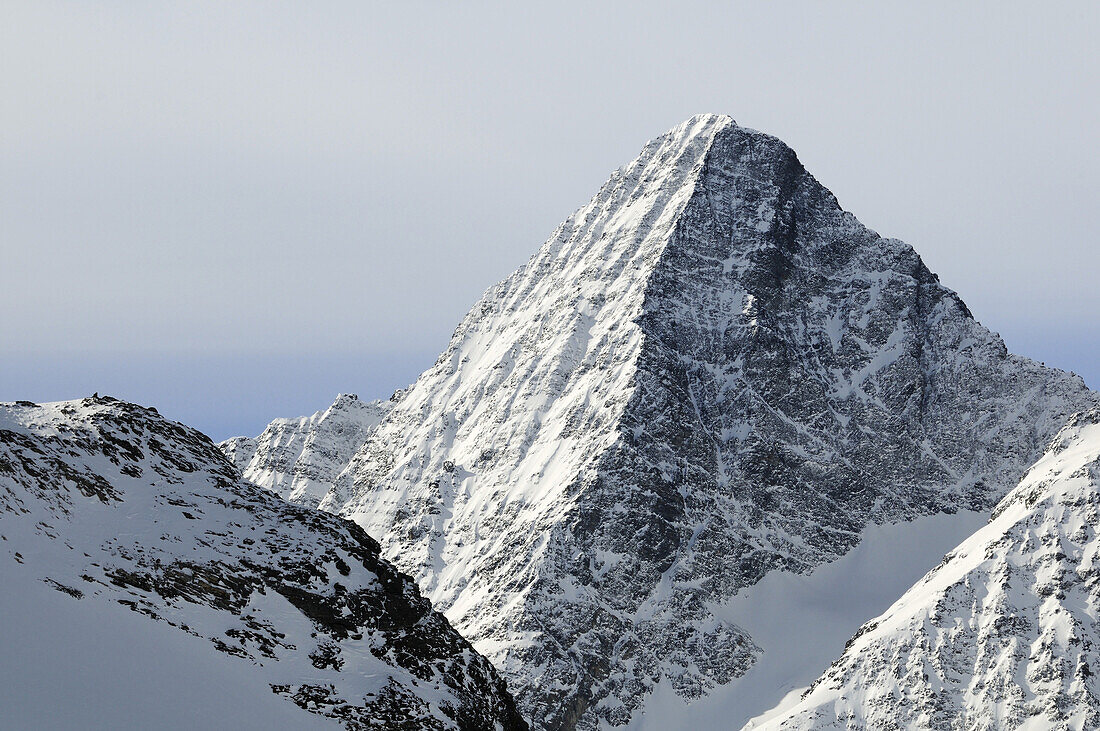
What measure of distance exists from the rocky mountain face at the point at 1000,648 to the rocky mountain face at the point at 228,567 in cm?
13213

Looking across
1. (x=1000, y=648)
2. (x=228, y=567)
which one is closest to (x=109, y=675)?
(x=228, y=567)

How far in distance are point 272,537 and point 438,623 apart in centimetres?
953

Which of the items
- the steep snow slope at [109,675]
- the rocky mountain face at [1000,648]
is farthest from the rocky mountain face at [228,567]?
the rocky mountain face at [1000,648]

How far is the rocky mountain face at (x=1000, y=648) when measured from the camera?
182 m

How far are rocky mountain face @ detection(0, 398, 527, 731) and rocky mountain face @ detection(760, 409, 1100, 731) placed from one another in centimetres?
13213

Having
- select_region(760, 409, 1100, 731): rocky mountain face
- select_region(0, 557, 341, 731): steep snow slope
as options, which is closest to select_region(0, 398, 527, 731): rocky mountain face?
select_region(0, 557, 341, 731): steep snow slope

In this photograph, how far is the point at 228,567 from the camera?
63.2m

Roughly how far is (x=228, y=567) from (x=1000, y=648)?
149 metres

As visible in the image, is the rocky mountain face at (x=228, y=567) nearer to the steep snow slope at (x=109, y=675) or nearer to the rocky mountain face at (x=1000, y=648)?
the steep snow slope at (x=109, y=675)

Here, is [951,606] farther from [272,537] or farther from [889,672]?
[272,537]

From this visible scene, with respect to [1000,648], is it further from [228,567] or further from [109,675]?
[109,675]

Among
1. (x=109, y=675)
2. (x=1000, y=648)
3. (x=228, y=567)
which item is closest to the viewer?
(x=109, y=675)

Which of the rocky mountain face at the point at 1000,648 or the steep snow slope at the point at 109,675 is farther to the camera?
the rocky mountain face at the point at 1000,648

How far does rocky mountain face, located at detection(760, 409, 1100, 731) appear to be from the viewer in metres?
182
